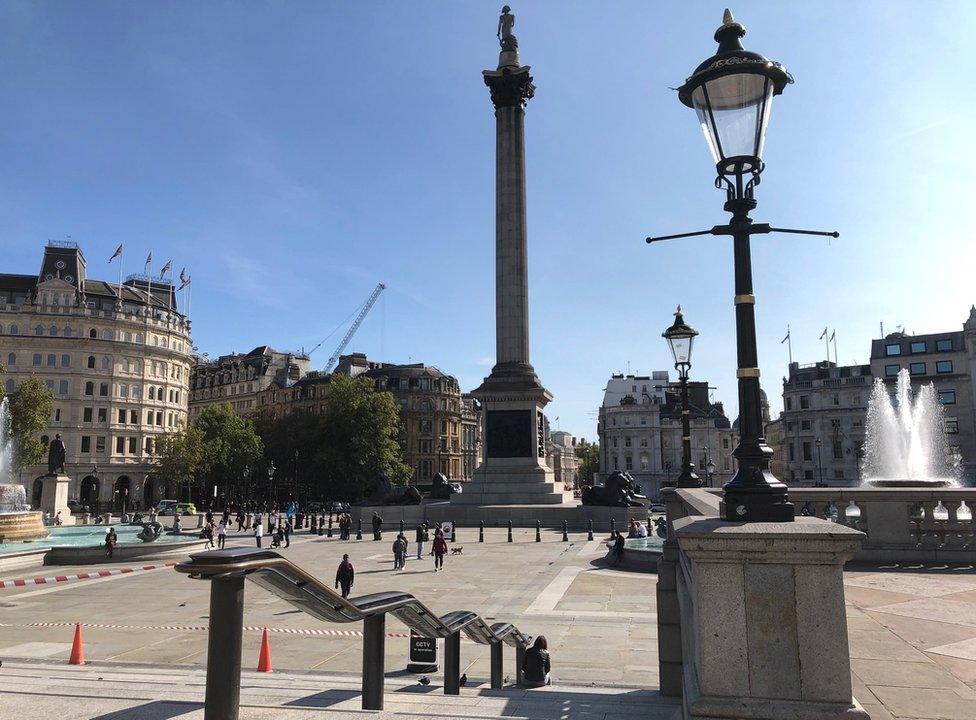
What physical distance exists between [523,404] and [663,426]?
280ft

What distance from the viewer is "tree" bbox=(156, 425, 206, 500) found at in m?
71.3

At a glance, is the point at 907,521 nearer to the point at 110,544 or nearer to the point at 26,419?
the point at 110,544

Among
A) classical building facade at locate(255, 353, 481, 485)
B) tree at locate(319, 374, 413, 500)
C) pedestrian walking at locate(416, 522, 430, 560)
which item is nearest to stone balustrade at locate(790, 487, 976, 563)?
pedestrian walking at locate(416, 522, 430, 560)

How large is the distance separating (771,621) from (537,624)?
1149 centimetres

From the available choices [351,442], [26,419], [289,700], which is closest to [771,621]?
[289,700]

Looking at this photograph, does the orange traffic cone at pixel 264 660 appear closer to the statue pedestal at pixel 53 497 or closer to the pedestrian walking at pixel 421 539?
the pedestrian walking at pixel 421 539

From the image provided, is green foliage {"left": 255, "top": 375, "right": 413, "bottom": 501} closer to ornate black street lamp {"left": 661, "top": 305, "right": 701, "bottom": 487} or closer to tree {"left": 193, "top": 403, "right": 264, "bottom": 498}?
tree {"left": 193, "top": 403, "right": 264, "bottom": 498}

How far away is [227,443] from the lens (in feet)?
262

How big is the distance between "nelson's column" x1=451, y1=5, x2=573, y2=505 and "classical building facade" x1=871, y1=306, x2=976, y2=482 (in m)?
62.3

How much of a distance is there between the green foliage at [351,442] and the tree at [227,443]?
6848 mm

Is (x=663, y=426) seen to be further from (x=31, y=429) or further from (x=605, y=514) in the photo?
(x=31, y=429)

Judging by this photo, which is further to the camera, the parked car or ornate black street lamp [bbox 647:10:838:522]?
the parked car

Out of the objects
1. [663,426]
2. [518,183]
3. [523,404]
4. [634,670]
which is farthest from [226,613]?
[663,426]

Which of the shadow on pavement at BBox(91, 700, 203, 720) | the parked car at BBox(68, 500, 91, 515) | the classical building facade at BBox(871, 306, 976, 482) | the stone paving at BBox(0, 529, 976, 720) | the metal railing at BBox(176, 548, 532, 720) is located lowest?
the parked car at BBox(68, 500, 91, 515)
